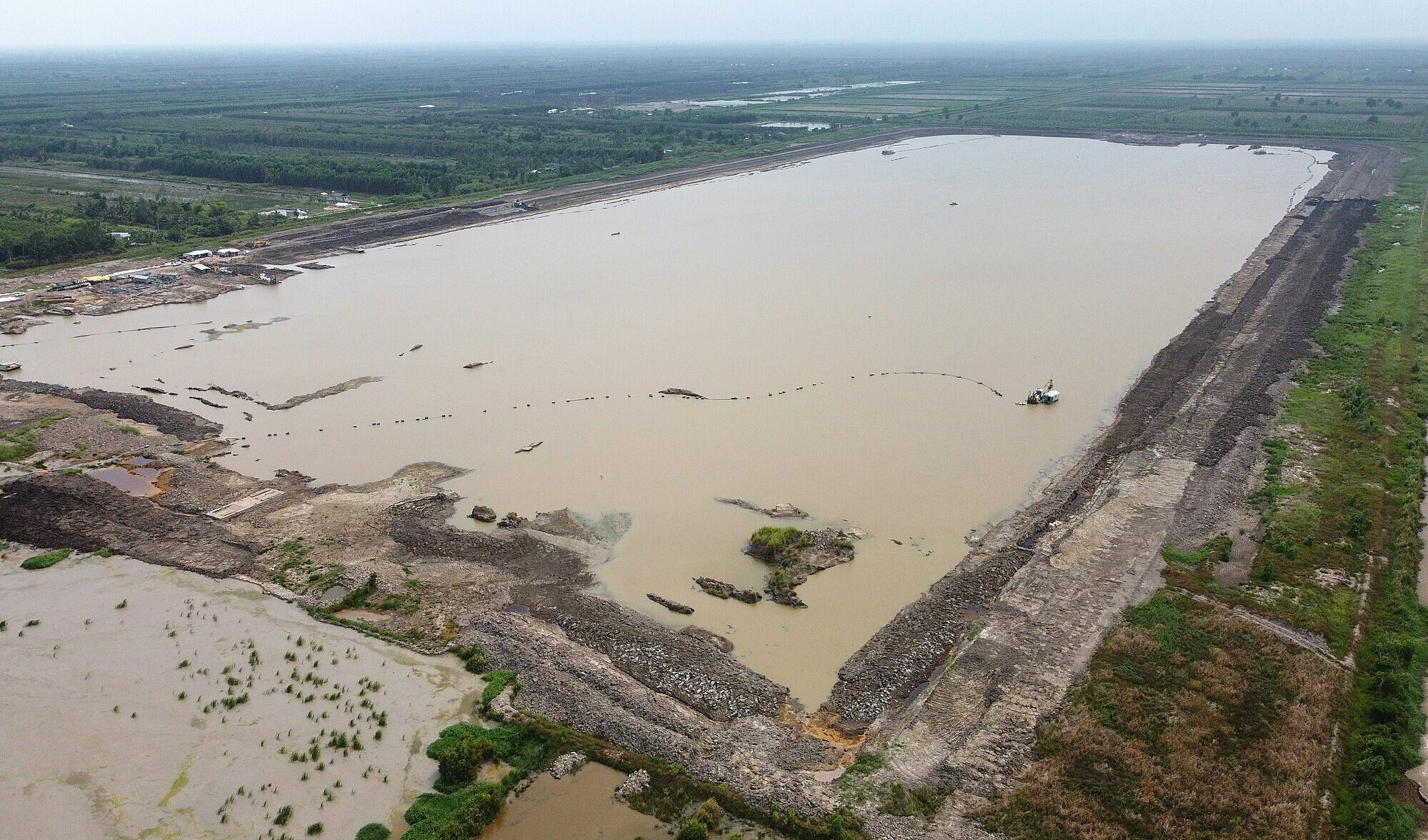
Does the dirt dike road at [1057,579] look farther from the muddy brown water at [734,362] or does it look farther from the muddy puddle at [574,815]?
the muddy puddle at [574,815]

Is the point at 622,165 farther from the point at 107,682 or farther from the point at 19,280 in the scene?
the point at 107,682

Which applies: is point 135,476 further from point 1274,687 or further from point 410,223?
point 410,223

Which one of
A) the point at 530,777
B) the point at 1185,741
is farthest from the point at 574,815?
the point at 1185,741

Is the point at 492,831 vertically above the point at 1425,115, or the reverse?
the point at 1425,115

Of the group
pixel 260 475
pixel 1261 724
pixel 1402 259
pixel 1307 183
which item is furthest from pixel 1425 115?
pixel 260 475

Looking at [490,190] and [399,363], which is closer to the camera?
[399,363]

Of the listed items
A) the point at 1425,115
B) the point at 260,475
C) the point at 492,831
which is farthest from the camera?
the point at 1425,115

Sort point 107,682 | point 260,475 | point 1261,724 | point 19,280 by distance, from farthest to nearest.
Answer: point 19,280
point 260,475
point 107,682
point 1261,724
